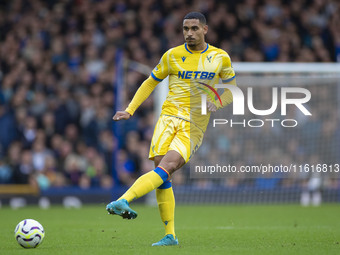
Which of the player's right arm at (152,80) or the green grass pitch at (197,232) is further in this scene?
the player's right arm at (152,80)

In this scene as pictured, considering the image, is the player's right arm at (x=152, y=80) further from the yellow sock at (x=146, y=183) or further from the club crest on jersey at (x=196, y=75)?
the yellow sock at (x=146, y=183)

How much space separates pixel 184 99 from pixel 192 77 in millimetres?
259

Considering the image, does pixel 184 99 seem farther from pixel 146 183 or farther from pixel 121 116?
pixel 146 183

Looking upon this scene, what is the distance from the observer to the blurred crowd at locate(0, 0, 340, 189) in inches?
690

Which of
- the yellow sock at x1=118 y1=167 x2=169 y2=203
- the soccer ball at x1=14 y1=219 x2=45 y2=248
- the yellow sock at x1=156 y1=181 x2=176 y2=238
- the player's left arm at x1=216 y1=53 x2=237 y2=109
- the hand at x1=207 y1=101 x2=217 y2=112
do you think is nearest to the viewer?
the yellow sock at x1=118 y1=167 x2=169 y2=203

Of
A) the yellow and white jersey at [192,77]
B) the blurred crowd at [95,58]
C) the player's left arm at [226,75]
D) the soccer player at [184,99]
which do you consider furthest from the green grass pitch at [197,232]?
the blurred crowd at [95,58]

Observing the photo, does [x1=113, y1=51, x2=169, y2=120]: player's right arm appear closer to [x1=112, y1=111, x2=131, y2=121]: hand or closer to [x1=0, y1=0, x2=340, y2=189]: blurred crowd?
[x1=112, y1=111, x2=131, y2=121]: hand

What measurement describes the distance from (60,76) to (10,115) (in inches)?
90.1

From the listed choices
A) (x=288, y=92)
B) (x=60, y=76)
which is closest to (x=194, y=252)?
(x=288, y=92)

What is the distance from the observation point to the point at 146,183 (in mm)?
7398

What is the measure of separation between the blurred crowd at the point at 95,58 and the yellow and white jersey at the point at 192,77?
28.0 ft

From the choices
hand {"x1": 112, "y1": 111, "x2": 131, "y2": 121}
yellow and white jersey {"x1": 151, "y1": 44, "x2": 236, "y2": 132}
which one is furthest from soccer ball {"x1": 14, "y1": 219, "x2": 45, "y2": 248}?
yellow and white jersey {"x1": 151, "y1": 44, "x2": 236, "y2": 132}

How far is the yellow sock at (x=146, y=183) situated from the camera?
729 centimetres

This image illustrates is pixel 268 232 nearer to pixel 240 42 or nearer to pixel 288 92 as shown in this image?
pixel 288 92
